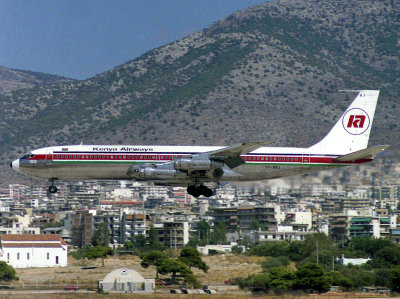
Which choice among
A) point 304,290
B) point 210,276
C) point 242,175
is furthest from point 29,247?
point 242,175

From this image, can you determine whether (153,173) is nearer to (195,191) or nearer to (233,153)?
(195,191)

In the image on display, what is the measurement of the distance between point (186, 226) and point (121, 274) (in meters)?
70.2

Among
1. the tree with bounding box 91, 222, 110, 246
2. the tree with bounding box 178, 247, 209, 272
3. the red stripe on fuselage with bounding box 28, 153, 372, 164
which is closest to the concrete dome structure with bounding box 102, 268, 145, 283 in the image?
the tree with bounding box 178, 247, 209, 272

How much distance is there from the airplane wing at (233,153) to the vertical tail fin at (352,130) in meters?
6.99

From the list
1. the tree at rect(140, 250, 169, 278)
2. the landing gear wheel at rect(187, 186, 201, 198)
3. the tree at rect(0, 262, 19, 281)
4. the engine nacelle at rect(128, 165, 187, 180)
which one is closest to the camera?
the engine nacelle at rect(128, 165, 187, 180)

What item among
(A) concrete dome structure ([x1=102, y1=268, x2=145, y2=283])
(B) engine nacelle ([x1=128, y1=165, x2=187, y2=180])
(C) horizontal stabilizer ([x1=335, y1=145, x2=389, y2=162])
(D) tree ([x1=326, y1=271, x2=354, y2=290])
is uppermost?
(C) horizontal stabilizer ([x1=335, y1=145, x2=389, y2=162])

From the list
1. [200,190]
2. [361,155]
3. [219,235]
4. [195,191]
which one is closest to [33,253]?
[219,235]

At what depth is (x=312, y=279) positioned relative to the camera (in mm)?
93688

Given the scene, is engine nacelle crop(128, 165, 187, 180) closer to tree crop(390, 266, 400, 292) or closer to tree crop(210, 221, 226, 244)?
tree crop(390, 266, 400, 292)

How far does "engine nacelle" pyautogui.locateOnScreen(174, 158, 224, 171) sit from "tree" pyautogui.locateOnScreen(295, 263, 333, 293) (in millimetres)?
24473

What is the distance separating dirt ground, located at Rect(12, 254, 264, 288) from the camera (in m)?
104

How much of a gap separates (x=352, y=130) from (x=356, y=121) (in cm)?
120

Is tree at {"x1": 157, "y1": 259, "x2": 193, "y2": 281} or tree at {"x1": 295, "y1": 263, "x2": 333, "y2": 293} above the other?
tree at {"x1": 157, "y1": 259, "x2": 193, "y2": 281}

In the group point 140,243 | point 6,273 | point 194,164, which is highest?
point 194,164
